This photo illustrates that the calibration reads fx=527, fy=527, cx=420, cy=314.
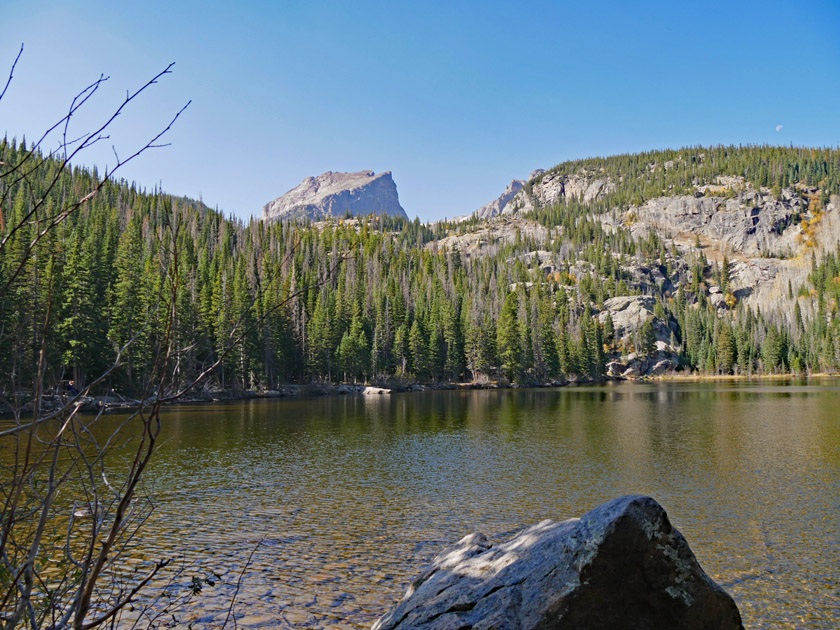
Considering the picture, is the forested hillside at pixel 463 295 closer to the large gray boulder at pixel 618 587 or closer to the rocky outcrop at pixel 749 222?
the rocky outcrop at pixel 749 222

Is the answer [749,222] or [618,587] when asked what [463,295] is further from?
[749,222]

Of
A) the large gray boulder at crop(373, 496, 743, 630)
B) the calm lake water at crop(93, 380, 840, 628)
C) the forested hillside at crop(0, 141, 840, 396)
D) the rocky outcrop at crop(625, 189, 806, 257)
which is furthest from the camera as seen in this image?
the rocky outcrop at crop(625, 189, 806, 257)

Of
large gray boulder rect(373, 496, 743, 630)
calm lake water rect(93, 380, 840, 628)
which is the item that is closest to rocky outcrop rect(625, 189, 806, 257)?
calm lake water rect(93, 380, 840, 628)

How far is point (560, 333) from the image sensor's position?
10719 cm

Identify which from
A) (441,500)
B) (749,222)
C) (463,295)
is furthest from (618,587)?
(749,222)

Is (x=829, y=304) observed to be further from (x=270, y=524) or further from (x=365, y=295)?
(x=270, y=524)

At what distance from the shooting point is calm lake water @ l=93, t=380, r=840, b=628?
938 cm

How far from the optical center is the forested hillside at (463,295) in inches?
1921

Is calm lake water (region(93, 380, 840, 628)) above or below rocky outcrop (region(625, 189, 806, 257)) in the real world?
below

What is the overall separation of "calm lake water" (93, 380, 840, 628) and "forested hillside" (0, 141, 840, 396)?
722cm

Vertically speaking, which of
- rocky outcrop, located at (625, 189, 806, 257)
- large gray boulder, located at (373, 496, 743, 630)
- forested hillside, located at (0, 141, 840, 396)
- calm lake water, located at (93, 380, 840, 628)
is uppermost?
rocky outcrop, located at (625, 189, 806, 257)

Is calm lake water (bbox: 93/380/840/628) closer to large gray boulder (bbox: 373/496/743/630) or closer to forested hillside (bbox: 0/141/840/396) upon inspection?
large gray boulder (bbox: 373/496/743/630)

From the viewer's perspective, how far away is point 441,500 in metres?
15.4

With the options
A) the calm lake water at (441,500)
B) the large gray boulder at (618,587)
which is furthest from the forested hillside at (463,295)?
the calm lake water at (441,500)
